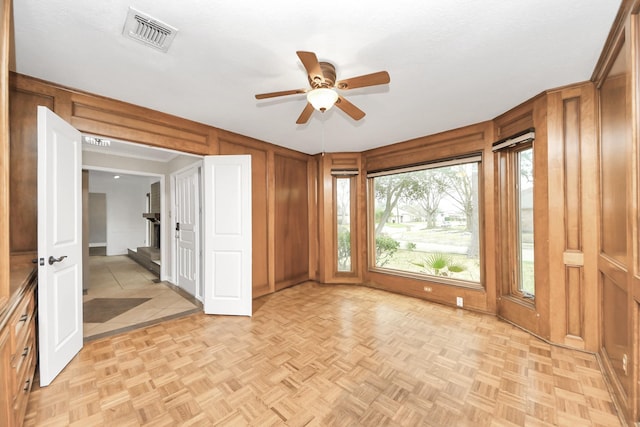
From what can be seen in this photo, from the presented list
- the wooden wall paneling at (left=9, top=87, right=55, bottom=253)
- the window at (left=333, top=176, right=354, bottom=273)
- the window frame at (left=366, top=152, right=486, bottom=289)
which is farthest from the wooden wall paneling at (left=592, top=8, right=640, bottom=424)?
the wooden wall paneling at (left=9, top=87, right=55, bottom=253)

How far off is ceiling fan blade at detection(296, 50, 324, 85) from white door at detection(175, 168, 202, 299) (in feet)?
9.97

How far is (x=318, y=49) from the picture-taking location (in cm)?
187

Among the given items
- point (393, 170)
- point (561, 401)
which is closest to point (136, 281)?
point (393, 170)

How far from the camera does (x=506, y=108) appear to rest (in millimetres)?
2949

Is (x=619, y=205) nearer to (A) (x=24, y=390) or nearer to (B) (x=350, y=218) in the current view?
(B) (x=350, y=218)

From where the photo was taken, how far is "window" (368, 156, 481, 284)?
3732mm

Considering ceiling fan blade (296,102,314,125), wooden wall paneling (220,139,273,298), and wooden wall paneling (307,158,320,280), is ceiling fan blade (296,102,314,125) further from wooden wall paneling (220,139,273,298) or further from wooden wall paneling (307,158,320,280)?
wooden wall paneling (307,158,320,280)

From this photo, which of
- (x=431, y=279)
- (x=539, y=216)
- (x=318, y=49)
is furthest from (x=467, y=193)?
(x=318, y=49)

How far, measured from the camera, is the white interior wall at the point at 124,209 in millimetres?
8664

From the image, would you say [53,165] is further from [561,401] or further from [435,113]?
[561,401]

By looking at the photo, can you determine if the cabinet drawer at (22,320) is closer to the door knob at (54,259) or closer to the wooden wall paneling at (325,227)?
the door knob at (54,259)

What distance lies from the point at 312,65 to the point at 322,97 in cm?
29

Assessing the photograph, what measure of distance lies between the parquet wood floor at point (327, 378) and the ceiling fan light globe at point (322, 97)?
2160mm

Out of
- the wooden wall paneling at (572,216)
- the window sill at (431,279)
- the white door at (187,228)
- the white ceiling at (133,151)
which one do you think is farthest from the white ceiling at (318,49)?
the window sill at (431,279)
